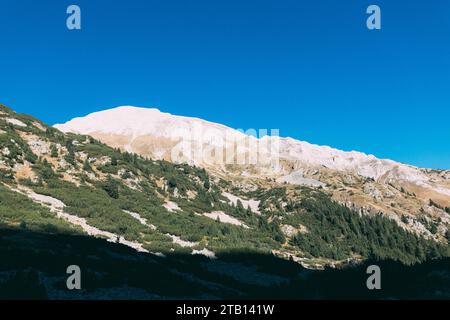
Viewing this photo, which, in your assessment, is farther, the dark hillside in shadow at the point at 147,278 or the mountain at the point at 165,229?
the mountain at the point at 165,229

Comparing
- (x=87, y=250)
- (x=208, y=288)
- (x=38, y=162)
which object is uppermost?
(x=38, y=162)

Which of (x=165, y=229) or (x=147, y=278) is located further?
(x=165, y=229)

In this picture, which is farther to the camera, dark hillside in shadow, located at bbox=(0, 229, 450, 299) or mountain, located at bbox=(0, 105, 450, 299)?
mountain, located at bbox=(0, 105, 450, 299)

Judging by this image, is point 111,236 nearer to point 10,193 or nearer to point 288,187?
point 10,193

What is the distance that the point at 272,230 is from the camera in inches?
3423

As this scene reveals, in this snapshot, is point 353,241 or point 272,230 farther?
point 353,241

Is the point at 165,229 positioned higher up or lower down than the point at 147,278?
higher up

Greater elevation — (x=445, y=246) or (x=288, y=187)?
(x=288, y=187)

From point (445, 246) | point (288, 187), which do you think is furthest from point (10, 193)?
point (445, 246)
